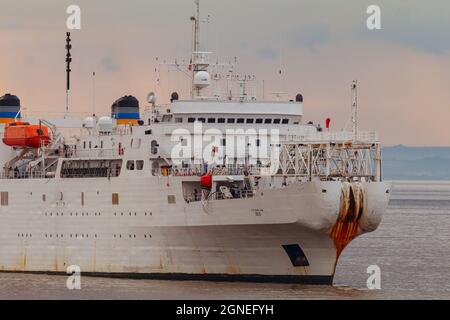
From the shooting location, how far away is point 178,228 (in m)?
48.3

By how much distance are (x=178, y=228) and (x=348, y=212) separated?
657 centimetres

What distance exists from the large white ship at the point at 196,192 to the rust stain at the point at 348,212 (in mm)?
50

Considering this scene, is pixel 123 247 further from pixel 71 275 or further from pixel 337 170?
pixel 337 170

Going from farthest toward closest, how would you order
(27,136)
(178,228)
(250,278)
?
(27,136)
(178,228)
(250,278)

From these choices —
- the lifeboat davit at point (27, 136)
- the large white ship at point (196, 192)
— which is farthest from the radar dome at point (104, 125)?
the lifeboat davit at point (27, 136)

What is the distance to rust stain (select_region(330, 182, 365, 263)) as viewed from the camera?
4600 cm

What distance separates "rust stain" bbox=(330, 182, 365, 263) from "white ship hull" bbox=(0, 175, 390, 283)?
18cm

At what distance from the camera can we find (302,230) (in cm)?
4622

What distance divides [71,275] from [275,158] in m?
10.2
